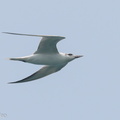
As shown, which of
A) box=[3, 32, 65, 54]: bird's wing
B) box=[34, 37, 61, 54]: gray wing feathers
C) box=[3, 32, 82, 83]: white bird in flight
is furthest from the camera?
box=[3, 32, 82, 83]: white bird in flight

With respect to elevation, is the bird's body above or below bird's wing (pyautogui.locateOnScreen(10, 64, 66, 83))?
above

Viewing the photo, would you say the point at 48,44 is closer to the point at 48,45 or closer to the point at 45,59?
the point at 48,45

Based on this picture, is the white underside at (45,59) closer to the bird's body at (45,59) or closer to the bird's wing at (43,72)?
the bird's body at (45,59)

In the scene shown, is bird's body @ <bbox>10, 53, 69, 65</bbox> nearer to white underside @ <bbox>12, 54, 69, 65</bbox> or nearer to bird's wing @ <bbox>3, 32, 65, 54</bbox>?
white underside @ <bbox>12, 54, 69, 65</bbox>

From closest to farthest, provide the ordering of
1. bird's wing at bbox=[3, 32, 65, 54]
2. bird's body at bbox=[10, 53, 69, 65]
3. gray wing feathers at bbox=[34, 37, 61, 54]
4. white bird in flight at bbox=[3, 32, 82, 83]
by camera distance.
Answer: bird's wing at bbox=[3, 32, 65, 54]
gray wing feathers at bbox=[34, 37, 61, 54]
white bird in flight at bbox=[3, 32, 82, 83]
bird's body at bbox=[10, 53, 69, 65]

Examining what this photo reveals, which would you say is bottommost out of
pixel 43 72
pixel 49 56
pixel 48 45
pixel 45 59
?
pixel 43 72

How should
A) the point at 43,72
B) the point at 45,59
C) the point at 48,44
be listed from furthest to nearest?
the point at 43,72, the point at 45,59, the point at 48,44

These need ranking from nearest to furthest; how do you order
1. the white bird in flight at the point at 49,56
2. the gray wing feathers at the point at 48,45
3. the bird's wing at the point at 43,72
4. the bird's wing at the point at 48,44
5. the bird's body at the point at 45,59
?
the bird's wing at the point at 48,44 → the gray wing feathers at the point at 48,45 → the white bird in flight at the point at 49,56 → the bird's body at the point at 45,59 → the bird's wing at the point at 43,72

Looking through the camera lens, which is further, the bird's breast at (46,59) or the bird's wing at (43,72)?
the bird's wing at (43,72)

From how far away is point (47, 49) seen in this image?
22.5 metres

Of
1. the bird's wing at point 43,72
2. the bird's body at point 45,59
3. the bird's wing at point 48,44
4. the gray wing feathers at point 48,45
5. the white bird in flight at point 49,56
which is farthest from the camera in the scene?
the bird's wing at point 43,72

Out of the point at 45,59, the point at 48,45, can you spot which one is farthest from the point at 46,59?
the point at 48,45

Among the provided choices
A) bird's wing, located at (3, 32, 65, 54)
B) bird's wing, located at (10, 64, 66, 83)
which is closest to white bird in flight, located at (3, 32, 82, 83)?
bird's wing, located at (3, 32, 65, 54)

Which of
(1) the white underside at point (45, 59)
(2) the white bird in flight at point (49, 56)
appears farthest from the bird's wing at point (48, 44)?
(1) the white underside at point (45, 59)
